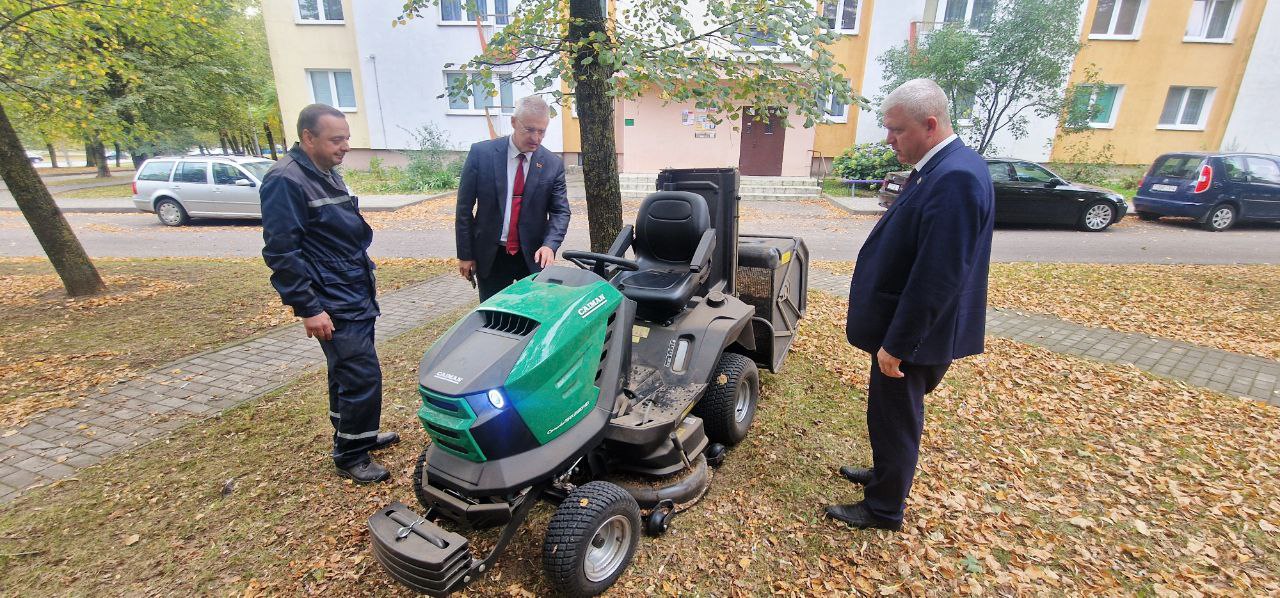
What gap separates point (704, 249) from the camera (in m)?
3.16

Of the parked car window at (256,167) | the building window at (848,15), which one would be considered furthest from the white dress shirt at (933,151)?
the building window at (848,15)

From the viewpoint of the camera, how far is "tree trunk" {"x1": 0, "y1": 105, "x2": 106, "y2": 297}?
226 inches

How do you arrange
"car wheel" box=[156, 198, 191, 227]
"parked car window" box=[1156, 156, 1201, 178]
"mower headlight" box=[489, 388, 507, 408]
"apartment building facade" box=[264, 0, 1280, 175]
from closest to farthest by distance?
"mower headlight" box=[489, 388, 507, 408] < "parked car window" box=[1156, 156, 1201, 178] < "car wheel" box=[156, 198, 191, 227] < "apartment building facade" box=[264, 0, 1280, 175]

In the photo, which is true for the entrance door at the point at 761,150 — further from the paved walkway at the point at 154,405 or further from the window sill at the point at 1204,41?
the paved walkway at the point at 154,405

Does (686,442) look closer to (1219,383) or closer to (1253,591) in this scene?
(1253,591)

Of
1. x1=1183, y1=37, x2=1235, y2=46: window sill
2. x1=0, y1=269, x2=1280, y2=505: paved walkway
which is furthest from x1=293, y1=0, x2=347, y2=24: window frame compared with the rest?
x1=1183, y1=37, x2=1235, y2=46: window sill

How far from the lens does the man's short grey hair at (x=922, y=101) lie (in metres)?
2.14

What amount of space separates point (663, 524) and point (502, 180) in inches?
91.4

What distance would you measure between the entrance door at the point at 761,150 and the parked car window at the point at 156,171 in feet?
49.8

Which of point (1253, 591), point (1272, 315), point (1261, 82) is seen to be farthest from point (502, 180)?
point (1261, 82)

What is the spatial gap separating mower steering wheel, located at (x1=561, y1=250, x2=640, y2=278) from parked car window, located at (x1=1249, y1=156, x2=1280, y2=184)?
46.5ft

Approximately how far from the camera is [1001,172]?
36.7ft

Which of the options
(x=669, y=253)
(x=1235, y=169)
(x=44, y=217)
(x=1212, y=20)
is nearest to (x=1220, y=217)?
(x=1235, y=169)

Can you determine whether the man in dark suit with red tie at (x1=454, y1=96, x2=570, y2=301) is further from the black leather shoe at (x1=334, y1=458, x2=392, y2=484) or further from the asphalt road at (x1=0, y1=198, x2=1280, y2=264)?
the asphalt road at (x1=0, y1=198, x2=1280, y2=264)
